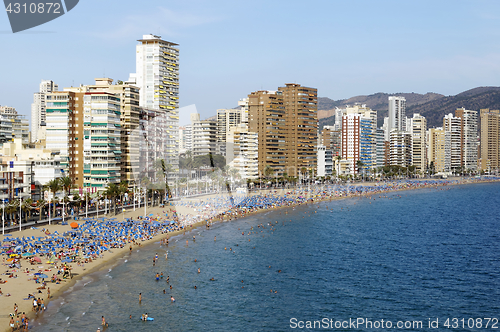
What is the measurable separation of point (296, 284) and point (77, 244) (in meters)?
32.3

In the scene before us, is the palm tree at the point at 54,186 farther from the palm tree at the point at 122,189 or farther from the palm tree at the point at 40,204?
the palm tree at the point at 122,189

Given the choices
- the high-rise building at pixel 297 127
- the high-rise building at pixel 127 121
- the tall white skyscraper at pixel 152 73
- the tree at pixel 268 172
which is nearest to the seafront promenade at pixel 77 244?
the high-rise building at pixel 127 121

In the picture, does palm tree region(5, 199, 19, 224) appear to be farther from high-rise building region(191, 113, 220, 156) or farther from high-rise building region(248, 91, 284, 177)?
high-rise building region(248, 91, 284, 177)

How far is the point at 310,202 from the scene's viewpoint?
147m

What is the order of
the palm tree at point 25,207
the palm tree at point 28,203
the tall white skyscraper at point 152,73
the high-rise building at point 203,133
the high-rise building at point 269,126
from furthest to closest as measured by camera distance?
the high-rise building at point 269,126, the high-rise building at point 203,133, the tall white skyscraper at point 152,73, the palm tree at point 28,203, the palm tree at point 25,207

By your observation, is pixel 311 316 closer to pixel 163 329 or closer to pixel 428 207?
pixel 163 329

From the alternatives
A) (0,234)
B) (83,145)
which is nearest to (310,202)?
(83,145)

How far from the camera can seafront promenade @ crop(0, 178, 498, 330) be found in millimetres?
48156

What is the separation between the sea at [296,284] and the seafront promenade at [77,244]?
8.34 feet

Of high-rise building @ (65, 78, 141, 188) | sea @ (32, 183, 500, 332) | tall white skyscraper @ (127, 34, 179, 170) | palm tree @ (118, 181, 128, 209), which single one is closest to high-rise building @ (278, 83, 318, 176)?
tall white skyscraper @ (127, 34, 179, 170)

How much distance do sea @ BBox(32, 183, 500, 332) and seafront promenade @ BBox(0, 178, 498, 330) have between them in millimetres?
2542

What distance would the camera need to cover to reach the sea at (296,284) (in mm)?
42781

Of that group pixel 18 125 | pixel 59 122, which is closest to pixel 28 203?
pixel 59 122

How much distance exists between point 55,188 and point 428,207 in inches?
4153
